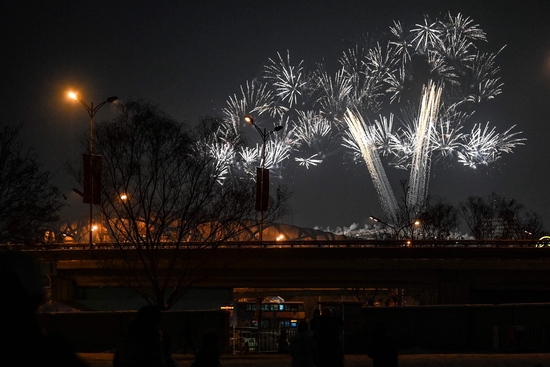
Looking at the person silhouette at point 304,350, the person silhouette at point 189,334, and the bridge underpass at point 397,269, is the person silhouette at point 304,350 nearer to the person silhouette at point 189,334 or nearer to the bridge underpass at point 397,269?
the person silhouette at point 189,334

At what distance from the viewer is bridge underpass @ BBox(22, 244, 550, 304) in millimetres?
53562

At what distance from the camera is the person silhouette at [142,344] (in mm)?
6793

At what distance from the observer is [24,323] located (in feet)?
8.99

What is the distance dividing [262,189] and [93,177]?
37.3ft

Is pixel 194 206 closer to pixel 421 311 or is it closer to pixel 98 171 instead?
pixel 98 171

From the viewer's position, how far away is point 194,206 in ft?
120

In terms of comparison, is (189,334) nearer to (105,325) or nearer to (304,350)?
(105,325)

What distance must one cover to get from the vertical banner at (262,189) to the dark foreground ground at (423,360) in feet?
41.7

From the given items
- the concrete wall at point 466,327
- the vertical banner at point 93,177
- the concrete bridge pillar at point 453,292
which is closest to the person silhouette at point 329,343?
the concrete wall at point 466,327

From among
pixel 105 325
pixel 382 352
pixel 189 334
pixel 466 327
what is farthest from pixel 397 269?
pixel 382 352

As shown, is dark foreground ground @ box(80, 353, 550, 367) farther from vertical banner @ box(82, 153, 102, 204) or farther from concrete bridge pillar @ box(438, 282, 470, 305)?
concrete bridge pillar @ box(438, 282, 470, 305)

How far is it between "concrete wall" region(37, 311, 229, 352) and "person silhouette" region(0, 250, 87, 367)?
2879 centimetres

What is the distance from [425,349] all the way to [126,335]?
987 inches

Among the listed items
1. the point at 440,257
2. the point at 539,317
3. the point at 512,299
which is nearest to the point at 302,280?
the point at 440,257
